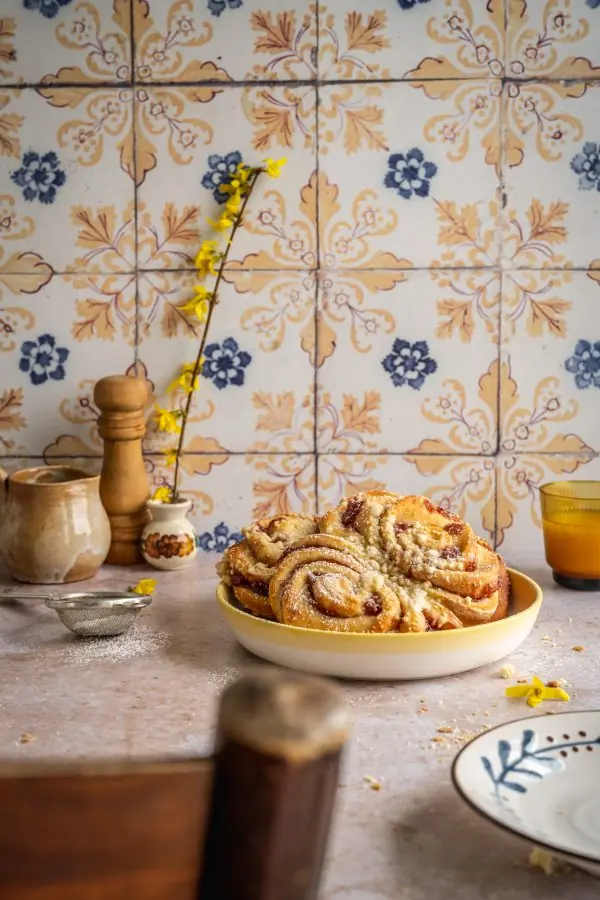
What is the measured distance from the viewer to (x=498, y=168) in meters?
1.39

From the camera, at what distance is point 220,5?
138 centimetres

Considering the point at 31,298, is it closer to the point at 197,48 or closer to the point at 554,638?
the point at 197,48

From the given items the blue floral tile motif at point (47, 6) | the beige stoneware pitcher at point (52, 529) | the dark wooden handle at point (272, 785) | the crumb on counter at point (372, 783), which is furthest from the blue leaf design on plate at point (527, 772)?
the blue floral tile motif at point (47, 6)

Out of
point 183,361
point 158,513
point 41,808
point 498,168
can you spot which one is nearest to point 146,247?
point 183,361

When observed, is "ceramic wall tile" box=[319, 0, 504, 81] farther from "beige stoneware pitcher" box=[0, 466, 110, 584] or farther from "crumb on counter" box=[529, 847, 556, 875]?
"crumb on counter" box=[529, 847, 556, 875]

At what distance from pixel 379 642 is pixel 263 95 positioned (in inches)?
33.6

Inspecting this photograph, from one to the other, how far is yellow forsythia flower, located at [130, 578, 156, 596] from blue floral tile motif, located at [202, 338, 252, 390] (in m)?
0.34

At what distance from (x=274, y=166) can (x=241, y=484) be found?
18.3 inches

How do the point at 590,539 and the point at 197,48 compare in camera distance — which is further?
the point at 197,48

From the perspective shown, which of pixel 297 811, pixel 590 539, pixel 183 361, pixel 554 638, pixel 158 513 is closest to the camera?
pixel 297 811

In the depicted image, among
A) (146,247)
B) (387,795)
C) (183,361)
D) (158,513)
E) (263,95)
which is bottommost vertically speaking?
(387,795)

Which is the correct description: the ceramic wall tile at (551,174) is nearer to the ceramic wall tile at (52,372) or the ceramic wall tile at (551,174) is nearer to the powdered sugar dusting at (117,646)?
the ceramic wall tile at (52,372)

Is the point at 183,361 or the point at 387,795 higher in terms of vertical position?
the point at 183,361

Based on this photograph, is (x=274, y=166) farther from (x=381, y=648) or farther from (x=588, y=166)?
(x=381, y=648)
